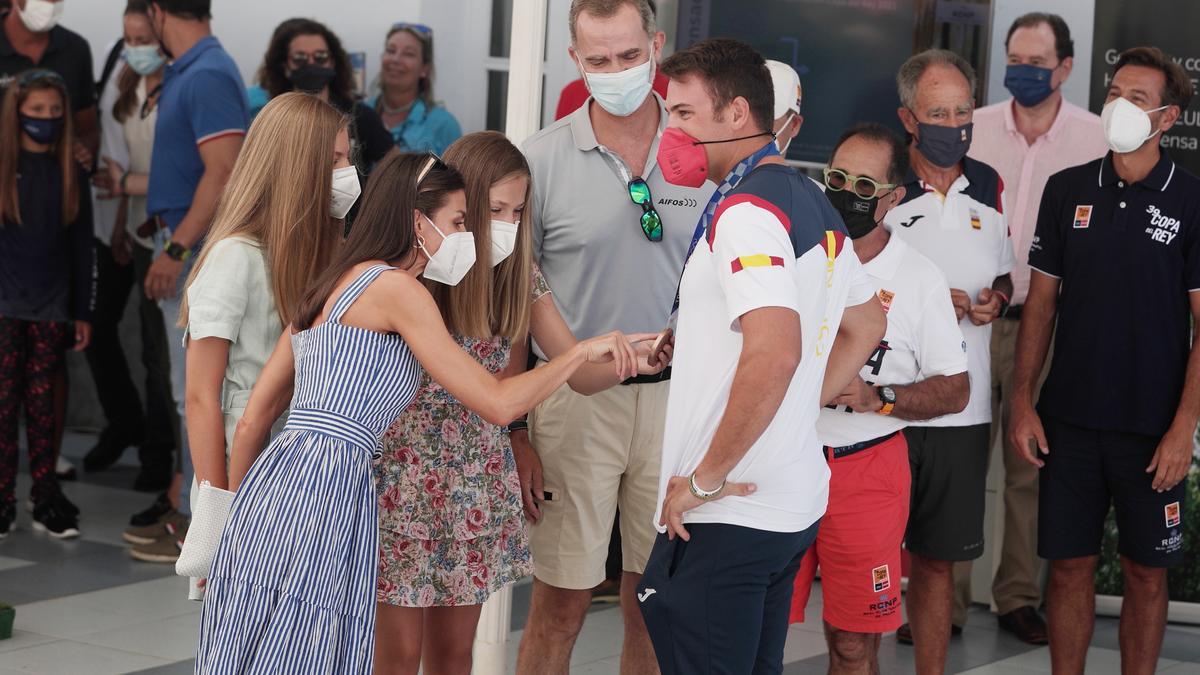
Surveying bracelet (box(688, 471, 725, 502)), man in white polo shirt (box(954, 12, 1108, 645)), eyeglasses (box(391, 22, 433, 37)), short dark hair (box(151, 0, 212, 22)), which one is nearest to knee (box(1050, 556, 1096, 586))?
man in white polo shirt (box(954, 12, 1108, 645))

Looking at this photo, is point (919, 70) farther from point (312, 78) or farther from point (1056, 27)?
point (312, 78)

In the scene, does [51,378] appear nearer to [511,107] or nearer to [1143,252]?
[511,107]

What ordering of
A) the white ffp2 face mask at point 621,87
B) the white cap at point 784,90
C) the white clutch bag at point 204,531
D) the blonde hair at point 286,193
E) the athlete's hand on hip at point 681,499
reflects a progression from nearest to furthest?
the athlete's hand on hip at point 681,499 → the white clutch bag at point 204,531 → the blonde hair at point 286,193 → the white ffp2 face mask at point 621,87 → the white cap at point 784,90

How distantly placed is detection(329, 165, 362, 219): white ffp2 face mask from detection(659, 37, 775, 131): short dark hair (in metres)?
0.92

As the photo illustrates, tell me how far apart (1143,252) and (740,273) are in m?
2.02

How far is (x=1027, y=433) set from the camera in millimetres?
Result: 4309

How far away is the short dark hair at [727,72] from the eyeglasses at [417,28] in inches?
160

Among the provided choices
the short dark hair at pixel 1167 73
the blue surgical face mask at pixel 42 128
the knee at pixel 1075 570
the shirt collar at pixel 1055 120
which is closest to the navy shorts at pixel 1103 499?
the knee at pixel 1075 570

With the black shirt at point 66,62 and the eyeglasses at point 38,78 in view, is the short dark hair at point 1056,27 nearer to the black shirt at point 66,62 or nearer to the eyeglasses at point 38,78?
the eyeglasses at point 38,78

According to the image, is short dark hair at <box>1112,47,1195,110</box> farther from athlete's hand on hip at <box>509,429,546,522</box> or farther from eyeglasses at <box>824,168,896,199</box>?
athlete's hand on hip at <box>509,429,546,522</box>

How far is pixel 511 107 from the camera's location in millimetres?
4020

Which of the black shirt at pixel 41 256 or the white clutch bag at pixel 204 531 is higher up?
the black shirt at pixel 41 256

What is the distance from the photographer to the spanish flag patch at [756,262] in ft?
8.45

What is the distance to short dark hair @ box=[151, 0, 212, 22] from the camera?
5.57m
